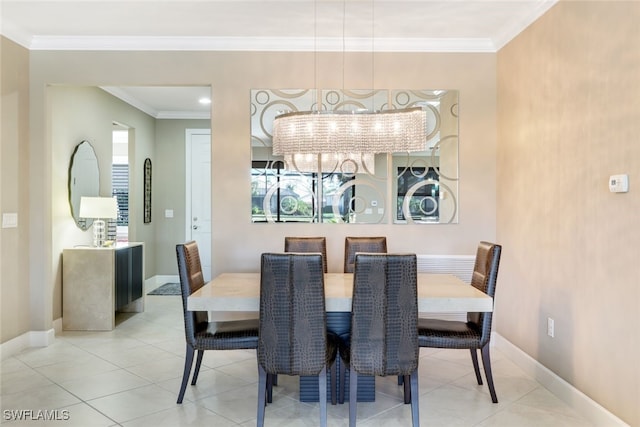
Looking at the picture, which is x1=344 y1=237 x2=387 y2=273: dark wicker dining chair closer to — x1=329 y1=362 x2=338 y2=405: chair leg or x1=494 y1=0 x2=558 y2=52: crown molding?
x1=329 y1=362 x2=338 y2=405: chair leg

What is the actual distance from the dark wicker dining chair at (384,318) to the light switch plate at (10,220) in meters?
3.02

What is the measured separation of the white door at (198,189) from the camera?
6.43 metres

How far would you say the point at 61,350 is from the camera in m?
3.59

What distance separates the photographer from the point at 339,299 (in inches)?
89.5

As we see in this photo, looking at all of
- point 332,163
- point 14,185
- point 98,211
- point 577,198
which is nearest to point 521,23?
point 577,198

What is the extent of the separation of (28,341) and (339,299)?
306 centimetres

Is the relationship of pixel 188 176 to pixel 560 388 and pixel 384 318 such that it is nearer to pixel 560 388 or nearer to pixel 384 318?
pixel 384 318

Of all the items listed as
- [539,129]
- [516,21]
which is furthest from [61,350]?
[516,21]

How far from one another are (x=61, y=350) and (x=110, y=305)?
2.08 feet

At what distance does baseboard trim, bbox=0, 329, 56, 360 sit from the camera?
11.3 ft

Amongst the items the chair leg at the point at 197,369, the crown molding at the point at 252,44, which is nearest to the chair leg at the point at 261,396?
the chair leg at the point at 197,369

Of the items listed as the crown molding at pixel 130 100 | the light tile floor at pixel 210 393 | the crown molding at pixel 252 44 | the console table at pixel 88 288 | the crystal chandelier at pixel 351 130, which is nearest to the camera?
the light tile floor at pixel 210 393

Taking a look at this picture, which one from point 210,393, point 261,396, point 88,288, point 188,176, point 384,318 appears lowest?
point 210,393

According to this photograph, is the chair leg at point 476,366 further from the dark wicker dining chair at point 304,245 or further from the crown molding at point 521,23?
the crown molding at point 521,23
